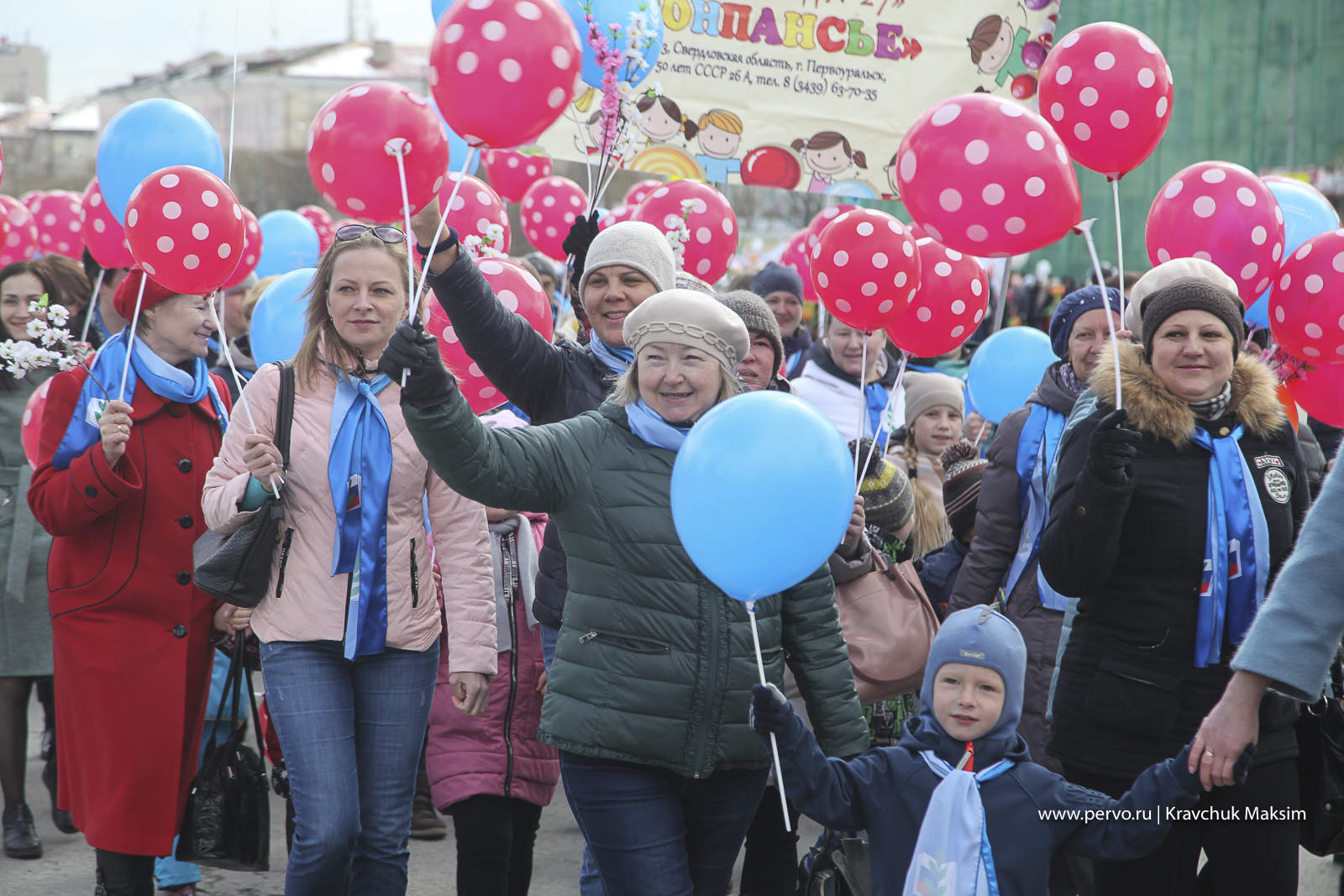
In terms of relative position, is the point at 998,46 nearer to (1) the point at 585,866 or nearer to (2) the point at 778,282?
(2) the point at 778,282

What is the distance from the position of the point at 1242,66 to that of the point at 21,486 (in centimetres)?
2737

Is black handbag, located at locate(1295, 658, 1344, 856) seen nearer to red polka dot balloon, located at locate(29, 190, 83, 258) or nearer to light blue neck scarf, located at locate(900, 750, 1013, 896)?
light blue neck scarf, located at locate(900, 750, 1013, 896)

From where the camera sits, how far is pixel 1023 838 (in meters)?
2.77

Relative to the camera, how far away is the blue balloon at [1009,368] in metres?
5.64

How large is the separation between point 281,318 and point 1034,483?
2861mm

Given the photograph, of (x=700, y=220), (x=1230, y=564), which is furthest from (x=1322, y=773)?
(x=700, y=220)

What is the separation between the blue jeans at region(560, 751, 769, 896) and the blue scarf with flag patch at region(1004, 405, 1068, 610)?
1454 millimetres

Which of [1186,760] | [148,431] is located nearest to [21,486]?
[148,431]

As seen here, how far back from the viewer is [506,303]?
4.55m

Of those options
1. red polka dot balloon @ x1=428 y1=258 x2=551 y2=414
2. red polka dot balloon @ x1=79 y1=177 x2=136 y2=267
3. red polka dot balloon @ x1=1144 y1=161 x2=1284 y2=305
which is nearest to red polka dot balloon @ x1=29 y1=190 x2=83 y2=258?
red polka dot balloon @ x1=79 y1=177 x2=136 y2=267

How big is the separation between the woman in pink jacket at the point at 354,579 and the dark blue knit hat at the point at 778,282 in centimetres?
364

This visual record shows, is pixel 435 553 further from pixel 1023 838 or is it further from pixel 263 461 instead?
pixel 1023 838

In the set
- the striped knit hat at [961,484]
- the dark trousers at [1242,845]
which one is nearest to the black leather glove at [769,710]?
the dark trousers at [1242,845]

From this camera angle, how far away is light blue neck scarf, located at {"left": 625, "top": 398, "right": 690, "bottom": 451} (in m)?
2.90
